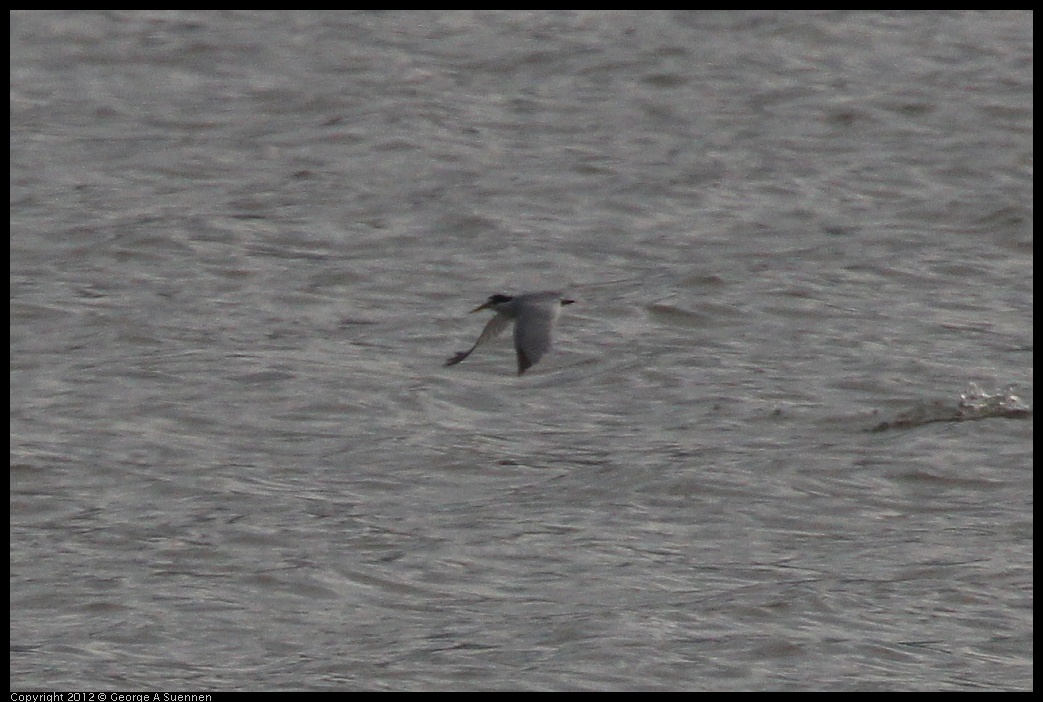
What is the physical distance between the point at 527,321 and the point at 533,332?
173 mm

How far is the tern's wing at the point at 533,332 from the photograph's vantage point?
27.5ft

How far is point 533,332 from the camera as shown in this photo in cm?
861

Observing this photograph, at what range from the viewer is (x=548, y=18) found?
1827 centimetres

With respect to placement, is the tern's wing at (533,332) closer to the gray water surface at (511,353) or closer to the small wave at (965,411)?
the gray water surface at (511,353)

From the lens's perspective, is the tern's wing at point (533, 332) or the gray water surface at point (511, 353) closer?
the gray water surface at point (511, 353)

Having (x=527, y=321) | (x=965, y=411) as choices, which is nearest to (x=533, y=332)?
(x=527, y=321)

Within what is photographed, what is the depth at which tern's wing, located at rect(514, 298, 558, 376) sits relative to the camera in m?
8.38

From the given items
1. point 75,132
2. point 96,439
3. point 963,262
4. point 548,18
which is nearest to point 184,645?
point 96,439

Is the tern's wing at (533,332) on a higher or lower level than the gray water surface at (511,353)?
higher

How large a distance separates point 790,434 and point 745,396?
605 millimetres

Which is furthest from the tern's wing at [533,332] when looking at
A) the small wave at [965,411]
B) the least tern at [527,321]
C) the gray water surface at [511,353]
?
the small wave at [965,411]

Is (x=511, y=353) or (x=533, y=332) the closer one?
(x=533, y=332)

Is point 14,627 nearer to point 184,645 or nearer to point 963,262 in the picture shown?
point 184,645

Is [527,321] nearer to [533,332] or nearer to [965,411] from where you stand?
[533,332]
